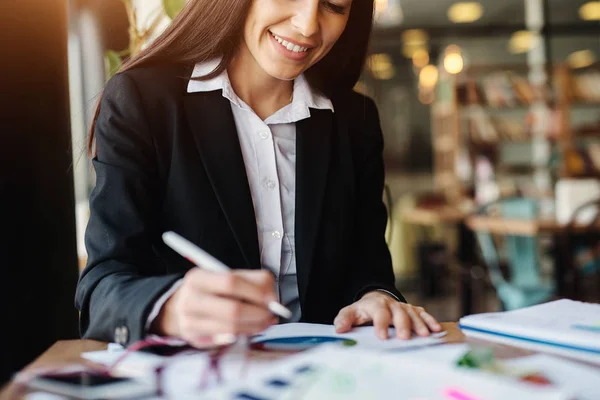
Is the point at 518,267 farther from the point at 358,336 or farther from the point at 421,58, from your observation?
the point at 421,58

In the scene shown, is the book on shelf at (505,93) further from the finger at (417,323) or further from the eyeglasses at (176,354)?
the eyeglasses at (176,354)

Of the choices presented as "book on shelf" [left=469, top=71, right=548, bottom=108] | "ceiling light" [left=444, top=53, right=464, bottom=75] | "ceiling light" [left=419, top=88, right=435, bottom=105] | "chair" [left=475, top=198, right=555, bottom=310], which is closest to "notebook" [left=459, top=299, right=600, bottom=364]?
"chair" [left=475, top=198, right=555, bottom=310]

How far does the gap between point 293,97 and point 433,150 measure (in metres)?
10.0

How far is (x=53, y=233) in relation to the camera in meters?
1.56

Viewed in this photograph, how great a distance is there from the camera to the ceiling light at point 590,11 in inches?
341

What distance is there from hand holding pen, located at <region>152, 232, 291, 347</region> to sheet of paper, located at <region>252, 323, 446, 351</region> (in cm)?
19

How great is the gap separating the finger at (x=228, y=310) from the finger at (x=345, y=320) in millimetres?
286

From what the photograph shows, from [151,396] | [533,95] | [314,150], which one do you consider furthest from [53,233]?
[533,95]

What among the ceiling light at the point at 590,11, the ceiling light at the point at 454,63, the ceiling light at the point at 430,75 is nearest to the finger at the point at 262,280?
the ceiling light at the point at 454,63

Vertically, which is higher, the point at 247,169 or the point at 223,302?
the point at 247,169

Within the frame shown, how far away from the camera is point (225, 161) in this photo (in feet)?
4.15

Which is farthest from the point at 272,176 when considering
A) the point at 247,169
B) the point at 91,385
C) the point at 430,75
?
the point at 430,75

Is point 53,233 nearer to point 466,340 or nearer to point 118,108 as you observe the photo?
point 118,108

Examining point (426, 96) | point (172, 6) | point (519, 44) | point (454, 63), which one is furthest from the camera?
point (426, 96)
